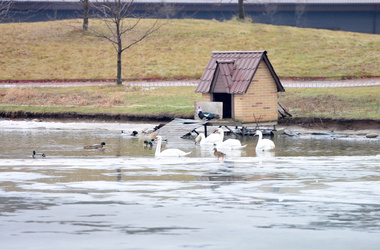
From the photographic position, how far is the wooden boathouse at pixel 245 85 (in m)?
27.6

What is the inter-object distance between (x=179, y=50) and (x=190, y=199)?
41.2 meters

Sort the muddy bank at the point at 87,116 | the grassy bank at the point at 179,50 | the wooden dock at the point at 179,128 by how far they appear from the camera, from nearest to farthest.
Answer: the wooden dock at the point at 179,128
the muddy bank at the point at 87,116
the grassy bank at the point at 179,50

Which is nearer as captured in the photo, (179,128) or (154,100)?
(179,128)

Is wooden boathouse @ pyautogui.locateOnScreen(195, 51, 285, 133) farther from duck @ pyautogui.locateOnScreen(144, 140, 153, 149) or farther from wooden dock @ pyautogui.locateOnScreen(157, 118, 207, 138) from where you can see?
Result: duck @ pyautogui.locateOnScreen(144, 140, 153, 149)

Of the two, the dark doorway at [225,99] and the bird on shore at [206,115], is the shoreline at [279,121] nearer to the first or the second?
the dark doorway at [225,99]

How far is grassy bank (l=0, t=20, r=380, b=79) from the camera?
47938mm

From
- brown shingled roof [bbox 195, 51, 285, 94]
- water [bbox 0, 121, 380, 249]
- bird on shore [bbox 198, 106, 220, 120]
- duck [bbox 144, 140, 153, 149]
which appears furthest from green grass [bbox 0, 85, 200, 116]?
water [bbox 0, 121, 380, 249]

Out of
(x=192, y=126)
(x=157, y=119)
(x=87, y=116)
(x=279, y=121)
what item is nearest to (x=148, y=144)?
(x=192, y=126)

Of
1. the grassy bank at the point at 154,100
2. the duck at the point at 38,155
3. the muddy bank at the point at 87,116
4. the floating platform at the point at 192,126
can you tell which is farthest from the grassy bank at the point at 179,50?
the duck at the point at 38,155

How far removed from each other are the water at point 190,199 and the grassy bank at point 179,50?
25065 mm

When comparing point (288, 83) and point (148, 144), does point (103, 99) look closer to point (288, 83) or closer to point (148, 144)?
point (288, 83)

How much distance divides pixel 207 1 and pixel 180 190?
52.7 metres

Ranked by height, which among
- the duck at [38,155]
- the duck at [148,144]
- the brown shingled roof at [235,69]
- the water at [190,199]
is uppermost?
the brown shingled roof at [235,69]

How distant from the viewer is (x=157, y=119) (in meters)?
32.9
